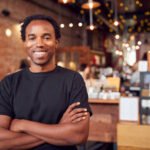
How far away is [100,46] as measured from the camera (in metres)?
14.3

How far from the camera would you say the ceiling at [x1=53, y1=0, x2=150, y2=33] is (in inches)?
353

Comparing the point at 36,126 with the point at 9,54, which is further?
the point at 9,54

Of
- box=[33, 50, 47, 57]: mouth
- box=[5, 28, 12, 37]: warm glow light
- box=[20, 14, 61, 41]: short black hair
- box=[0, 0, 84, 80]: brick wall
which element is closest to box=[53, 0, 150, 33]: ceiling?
box=[0, 0, 84, 80]: brick wall

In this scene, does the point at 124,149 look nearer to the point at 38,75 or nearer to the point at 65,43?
the point at 38,75

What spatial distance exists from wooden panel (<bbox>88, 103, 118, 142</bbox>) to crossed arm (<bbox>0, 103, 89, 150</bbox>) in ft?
7.99

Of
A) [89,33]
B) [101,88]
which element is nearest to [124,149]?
[101,88]

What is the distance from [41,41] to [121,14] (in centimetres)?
1098

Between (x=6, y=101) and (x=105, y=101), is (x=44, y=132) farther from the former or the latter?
(x=105, y=101)

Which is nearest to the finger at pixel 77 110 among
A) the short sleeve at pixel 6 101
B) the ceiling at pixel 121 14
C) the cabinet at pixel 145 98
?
the short sleeve at pixel 6 101

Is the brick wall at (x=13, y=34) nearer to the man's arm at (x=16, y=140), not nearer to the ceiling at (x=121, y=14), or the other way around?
the ceiling at (x=121, y=14)

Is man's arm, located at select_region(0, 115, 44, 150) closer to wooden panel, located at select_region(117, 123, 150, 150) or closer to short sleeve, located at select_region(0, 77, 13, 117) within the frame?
short sleeve, located at select_region(0, 77, 13, 117)

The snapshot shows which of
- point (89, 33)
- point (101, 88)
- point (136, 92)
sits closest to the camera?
point (101, 88)

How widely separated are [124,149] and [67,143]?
1.71 m

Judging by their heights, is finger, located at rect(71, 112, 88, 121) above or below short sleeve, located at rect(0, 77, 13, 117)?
below
